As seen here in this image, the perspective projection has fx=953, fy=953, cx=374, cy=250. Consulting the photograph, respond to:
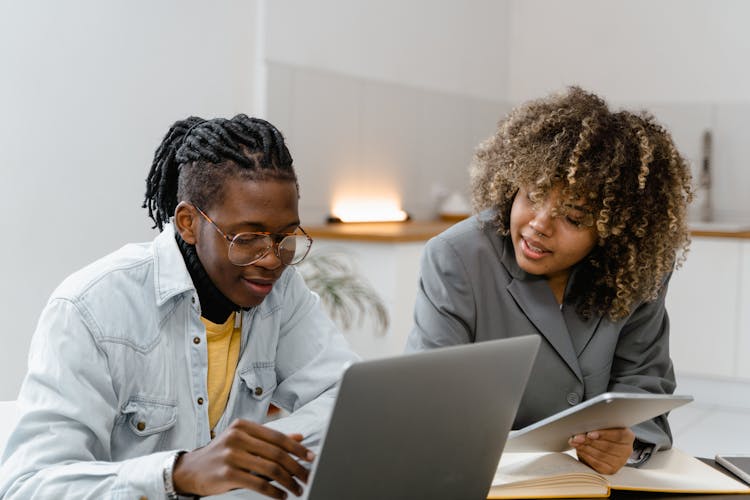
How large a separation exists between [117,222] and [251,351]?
170 cm

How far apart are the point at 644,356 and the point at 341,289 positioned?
1.70 m

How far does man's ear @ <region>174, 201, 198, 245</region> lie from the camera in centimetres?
140

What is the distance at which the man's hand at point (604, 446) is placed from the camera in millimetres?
1356

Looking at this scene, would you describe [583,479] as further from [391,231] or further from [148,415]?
[391,231]

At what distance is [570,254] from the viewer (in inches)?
67.0

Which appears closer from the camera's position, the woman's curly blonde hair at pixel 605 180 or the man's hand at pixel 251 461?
the man's hand at pixel 251 461

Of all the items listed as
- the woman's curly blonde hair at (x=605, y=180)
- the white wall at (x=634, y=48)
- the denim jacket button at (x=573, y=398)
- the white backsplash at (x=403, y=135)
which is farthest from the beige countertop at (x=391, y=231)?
the denim jacket button at (x=573, y=398)

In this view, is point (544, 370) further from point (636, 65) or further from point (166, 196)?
point (636, 65)

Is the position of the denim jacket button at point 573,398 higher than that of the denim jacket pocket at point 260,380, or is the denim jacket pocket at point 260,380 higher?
the denim jacket pocket at point 260,380

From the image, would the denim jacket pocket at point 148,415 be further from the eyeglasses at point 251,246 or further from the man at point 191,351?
the eyeglasses at point 251,246

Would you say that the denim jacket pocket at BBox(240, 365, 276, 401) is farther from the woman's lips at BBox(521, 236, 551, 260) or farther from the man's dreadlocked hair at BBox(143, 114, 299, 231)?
the woman's lips at BBox(521, 236, 551, 260)

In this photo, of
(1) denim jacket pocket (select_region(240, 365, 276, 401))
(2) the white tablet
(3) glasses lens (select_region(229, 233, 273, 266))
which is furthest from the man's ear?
(2) the white tablet

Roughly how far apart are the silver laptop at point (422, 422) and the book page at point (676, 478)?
331 mm

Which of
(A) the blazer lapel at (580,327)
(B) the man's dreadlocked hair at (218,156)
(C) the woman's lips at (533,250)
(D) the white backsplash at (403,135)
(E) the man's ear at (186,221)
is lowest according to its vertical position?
(A) the blazer lapel at (580,327)
